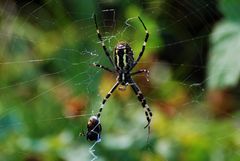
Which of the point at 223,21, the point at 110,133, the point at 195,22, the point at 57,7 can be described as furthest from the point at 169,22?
the point at 110,133

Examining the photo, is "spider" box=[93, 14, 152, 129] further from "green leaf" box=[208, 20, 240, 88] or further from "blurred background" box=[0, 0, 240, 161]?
"green leaf" box=[208, 20, 240, 88]

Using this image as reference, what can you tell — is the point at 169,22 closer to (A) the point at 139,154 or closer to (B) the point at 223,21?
(B) the point at 223,21

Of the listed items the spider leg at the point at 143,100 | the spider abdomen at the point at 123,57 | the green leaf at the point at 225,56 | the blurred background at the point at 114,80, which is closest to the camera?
the spider abdomen at the point at 123,57

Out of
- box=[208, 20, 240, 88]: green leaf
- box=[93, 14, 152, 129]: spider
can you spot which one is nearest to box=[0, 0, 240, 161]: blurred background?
box=[208, 20, 240, 88]: green leaf

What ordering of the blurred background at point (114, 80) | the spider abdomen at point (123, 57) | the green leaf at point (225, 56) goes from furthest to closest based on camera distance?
the green leaf at point (225, 56), the blurred background at point (114, 80), the spider abdomen at point (123, 57)

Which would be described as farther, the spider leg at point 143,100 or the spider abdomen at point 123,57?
the spider leg at point 143,100

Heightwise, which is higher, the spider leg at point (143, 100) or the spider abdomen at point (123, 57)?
the spider abdomen at point (123, 57)

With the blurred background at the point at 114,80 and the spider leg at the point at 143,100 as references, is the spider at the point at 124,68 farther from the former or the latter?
the blurred background at the point at 114,80

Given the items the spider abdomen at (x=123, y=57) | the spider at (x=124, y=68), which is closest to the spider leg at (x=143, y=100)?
the spider at (x=124, y=68)
